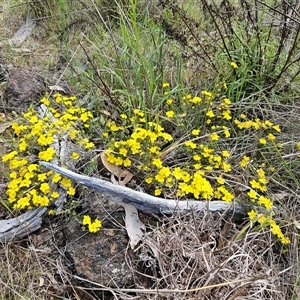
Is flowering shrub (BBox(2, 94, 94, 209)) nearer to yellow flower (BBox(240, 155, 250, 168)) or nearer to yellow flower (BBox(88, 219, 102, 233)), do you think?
yellow flower (BBox(88, 219, 102, 233))

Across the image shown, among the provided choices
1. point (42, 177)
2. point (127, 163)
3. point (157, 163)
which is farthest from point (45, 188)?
point (157, 163)

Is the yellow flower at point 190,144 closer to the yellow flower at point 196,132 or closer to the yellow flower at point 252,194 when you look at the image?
the yellow flower at point 196,132

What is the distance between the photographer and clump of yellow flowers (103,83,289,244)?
6.38 ft

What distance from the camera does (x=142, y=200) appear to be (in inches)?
74.9

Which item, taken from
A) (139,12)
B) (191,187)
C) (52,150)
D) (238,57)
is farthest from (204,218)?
(139,12)

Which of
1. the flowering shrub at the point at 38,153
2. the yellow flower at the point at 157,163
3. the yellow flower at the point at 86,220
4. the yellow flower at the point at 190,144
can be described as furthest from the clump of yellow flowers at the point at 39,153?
the yellow flower at the point at 190,144

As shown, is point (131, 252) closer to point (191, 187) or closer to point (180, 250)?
point (180, 250)

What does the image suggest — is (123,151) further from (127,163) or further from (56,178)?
(56,178)

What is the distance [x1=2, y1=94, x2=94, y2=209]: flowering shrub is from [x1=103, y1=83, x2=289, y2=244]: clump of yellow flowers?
7.4 inches

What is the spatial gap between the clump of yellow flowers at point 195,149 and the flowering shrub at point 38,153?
19 centimetres

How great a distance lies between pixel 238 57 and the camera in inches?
98.3

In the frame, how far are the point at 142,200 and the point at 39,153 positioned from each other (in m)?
0.59

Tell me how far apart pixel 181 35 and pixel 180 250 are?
3.93ft

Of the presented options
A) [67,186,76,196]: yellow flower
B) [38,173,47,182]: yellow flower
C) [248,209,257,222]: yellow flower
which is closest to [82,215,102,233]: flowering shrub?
[67,186,76,196]: yellow flower
